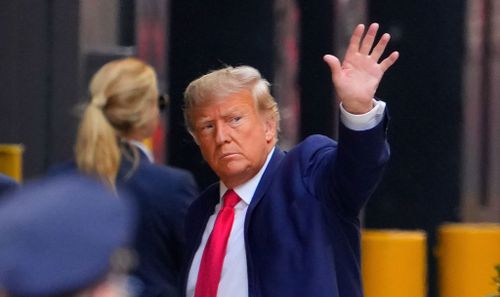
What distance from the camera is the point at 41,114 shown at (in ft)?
27.7

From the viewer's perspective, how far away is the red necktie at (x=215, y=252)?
410cm

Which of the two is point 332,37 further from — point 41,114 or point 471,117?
point 41,114

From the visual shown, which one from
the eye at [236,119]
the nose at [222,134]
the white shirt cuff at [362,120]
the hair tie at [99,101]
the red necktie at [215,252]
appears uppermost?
the white shirt cuff at [362,120]

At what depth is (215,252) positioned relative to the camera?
4.11 meters

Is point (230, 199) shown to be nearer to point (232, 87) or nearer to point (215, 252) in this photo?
point (215, 252)

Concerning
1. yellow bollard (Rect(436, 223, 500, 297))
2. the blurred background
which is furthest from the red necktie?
the blurred background

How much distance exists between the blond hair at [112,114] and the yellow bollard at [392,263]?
2.17 m

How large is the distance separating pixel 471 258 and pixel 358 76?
2.95 m

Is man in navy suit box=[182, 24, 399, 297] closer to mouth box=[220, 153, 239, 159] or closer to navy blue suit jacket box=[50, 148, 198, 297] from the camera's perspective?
mouth box=[220, 153, 239, 159]

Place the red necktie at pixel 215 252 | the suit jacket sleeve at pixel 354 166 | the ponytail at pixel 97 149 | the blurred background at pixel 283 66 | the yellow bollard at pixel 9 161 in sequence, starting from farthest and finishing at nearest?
the blurred background at pixel 283 66, the yellow bollard at pixel 9 161, the ponytail at pixel 97 149, the red necktie at pixel 215 252, the suit jacket sleeve at pixel 354 166

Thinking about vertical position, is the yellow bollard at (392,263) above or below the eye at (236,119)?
below

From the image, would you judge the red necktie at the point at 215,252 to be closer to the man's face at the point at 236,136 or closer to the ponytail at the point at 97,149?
the man's face at the point at 236,136

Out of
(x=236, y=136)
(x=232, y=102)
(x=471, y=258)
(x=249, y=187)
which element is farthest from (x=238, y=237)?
(x=471, y=258)

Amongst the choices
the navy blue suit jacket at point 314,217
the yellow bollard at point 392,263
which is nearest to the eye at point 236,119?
the navy blue suit jacket at point 314,217
